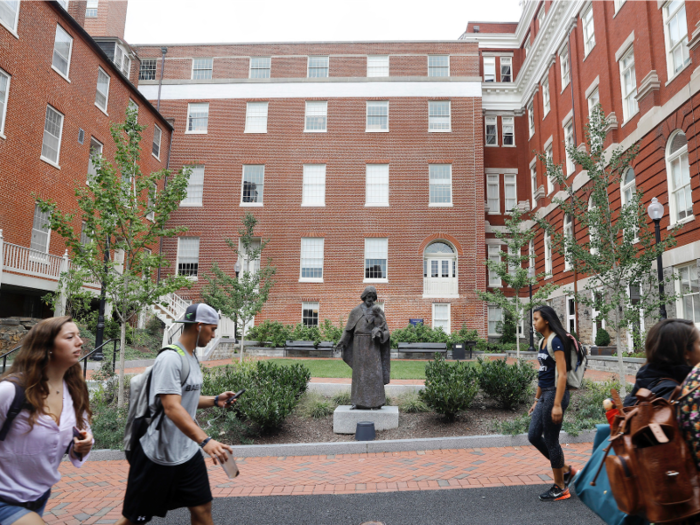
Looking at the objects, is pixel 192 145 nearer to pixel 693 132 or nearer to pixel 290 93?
pixel 290 93

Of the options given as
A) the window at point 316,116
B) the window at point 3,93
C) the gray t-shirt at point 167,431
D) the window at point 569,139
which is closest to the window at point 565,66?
the window at point 569,139

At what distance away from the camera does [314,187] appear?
28125 millimetres

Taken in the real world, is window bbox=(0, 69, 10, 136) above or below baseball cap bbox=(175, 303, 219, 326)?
above

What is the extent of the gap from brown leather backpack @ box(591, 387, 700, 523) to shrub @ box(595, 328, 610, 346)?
19.2m

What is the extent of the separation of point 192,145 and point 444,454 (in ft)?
86.2

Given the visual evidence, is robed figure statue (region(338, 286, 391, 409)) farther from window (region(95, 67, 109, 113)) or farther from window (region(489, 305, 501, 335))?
window (region(489, 305, 501, 335))

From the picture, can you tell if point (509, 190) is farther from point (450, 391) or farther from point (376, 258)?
point (450, 391)

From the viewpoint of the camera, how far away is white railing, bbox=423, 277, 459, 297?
2689 centimetres

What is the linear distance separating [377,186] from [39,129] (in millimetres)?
16491

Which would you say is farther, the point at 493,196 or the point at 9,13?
the point at 493,196

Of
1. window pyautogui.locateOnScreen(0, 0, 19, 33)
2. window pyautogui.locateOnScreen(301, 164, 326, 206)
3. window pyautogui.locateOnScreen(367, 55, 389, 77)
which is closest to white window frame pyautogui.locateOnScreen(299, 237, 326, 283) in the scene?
window pyautogui.locateOnScreen(301, 164, 326, 206)

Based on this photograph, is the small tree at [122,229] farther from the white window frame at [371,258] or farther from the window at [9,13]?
the white window frame at [371,258]

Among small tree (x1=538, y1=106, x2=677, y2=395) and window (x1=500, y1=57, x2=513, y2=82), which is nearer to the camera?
small tree (x1=538, y1=106, x2=677, y2=395)

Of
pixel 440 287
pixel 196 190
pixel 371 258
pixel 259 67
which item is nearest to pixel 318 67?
pixel 259 67
